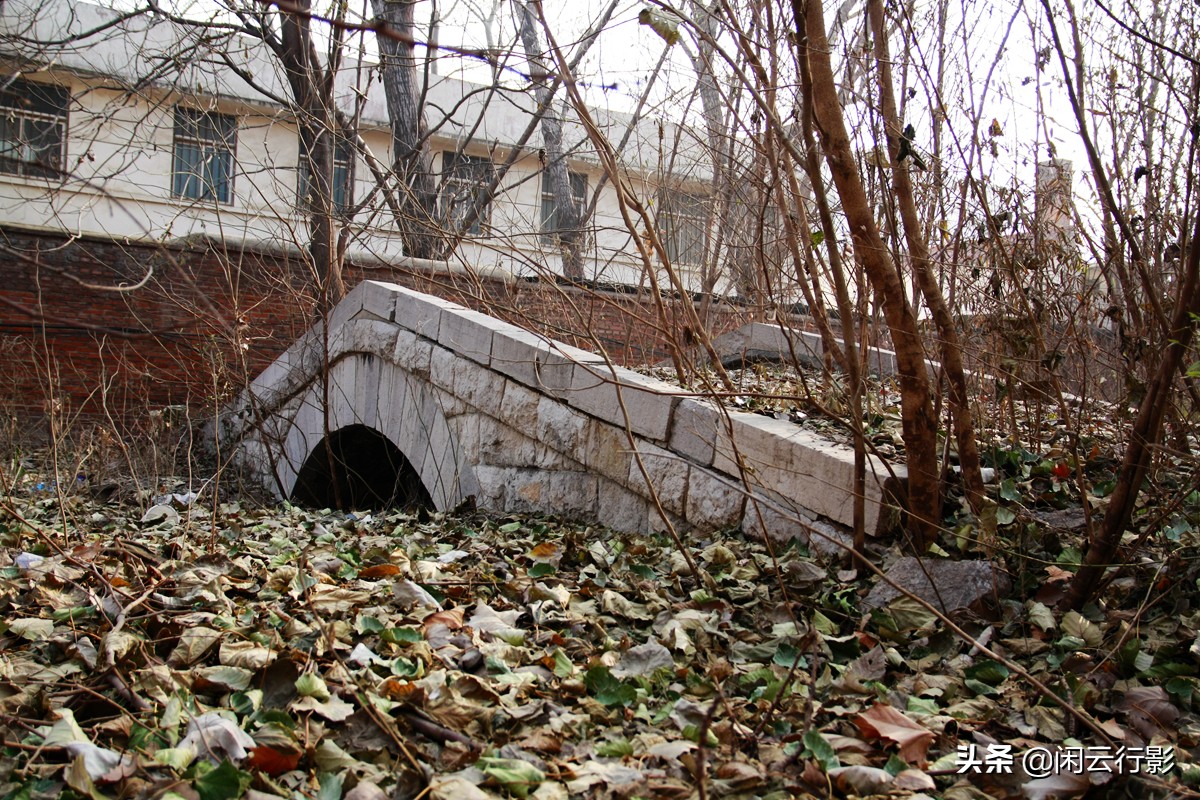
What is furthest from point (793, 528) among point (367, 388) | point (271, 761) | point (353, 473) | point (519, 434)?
point (353, 473)

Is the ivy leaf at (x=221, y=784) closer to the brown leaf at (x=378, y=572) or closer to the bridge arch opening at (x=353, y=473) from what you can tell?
the brown leaf at (x=378, y=572)

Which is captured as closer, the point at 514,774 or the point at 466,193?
the point at 514,774

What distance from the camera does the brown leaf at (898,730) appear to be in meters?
2.07

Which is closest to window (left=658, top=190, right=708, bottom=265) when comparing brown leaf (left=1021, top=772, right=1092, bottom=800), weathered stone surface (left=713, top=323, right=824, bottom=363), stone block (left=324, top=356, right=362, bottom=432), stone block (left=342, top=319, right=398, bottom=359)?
weathered stone surface (left=713, top=323, right=824, bottom=363)

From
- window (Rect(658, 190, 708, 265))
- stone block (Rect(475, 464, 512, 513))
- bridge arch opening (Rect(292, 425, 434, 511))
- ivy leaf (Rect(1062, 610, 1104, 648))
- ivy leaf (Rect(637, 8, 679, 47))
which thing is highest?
ivy leaf (Rect(637, 8, 679, 47))

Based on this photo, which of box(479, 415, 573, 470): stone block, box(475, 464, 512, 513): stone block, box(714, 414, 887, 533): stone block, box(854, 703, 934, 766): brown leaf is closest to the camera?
box(854, 703, 934, 766): brown leaf

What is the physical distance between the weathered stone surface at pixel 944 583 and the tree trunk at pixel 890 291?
16 centimetres

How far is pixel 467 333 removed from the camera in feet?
17.4

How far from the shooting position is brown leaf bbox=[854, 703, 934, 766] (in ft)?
6.80

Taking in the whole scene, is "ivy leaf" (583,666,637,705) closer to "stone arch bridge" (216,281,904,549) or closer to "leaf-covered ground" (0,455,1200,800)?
"leaf-covered ground" (0,455,1200,800)

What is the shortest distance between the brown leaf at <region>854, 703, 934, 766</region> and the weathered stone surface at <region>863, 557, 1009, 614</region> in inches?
24.9

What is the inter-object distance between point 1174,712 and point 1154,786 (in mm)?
350

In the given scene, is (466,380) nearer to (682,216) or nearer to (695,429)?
(695,429)

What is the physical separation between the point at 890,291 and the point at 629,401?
4.67ft
